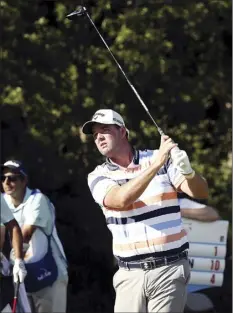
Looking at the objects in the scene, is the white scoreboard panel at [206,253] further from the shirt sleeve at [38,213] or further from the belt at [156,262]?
the belt at [156,262]

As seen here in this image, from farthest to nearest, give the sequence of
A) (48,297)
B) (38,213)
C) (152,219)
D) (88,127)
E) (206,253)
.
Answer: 1. (206,253)
2. (48,297)
3. (38,213)
4. (88,127)
5. (152,219)

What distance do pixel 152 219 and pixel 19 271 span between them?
2419mm

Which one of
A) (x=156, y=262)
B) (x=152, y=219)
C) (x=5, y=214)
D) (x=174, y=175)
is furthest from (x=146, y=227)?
(x=5, y=214)

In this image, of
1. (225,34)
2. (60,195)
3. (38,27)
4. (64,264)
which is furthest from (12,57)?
(64,264)

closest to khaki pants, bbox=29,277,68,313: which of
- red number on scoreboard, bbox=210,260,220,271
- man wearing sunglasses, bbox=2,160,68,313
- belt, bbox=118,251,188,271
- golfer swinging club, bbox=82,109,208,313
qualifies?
man wearing sunglasses, bbox=2,160,68,313

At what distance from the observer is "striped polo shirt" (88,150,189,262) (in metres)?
5.09

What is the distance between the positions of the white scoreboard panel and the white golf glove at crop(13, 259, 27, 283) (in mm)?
1992

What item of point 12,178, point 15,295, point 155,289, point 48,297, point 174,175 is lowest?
point 48,297

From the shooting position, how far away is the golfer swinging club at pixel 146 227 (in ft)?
16.7

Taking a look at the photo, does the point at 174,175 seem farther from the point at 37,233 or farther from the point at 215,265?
the point at 215,265

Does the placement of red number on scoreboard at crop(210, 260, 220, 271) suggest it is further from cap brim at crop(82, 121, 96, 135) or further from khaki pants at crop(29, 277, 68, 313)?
cap brim at crop(82, 121, 96, 135)

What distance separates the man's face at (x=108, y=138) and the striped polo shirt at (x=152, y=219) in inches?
6.7

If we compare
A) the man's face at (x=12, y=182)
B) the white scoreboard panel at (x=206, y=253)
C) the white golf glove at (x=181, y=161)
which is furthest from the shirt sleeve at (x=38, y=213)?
the white golf glove at (x=181, y=161)

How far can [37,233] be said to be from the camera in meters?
7.70
